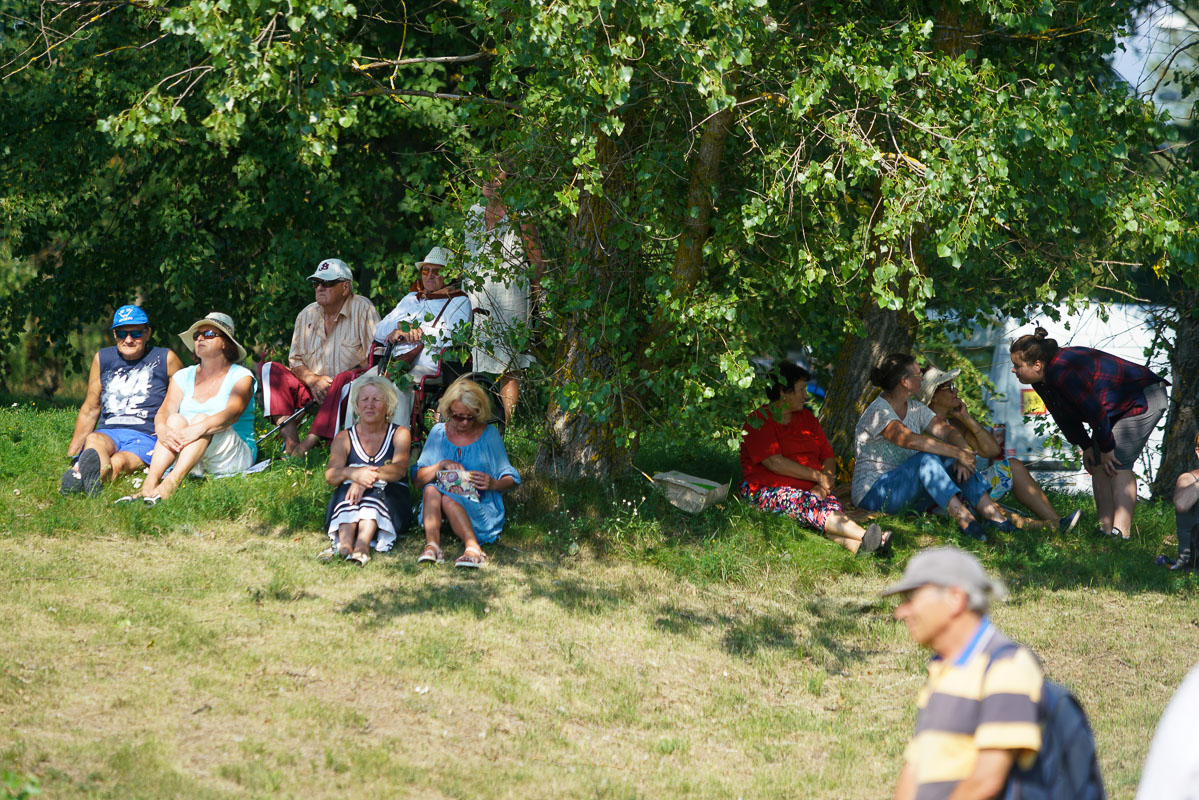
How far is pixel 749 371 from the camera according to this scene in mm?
6941

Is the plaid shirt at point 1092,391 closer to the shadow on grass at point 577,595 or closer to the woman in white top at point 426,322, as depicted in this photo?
the shadow on grass at point 577,595

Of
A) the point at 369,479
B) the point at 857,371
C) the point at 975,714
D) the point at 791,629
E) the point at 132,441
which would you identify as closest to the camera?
the point at 975,714

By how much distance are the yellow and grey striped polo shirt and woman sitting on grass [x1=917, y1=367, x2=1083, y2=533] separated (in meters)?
5.88

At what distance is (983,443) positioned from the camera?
28.5 ft

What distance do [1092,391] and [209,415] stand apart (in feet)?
20.1

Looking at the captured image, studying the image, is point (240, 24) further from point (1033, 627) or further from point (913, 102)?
point (1033, 627)

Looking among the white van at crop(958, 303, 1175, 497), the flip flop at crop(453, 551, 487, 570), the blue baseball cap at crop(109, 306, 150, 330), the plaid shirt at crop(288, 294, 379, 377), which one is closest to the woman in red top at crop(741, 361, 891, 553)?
the flip flop at crop(453, 551, 487, 570)

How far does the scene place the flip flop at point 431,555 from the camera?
7055mm

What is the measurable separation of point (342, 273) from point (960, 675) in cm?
677

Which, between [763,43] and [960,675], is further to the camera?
[763,43]

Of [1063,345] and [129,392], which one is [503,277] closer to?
[129,392]

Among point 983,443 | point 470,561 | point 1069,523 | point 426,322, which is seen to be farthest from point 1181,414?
point 470,561

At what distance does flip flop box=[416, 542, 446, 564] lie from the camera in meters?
7.05

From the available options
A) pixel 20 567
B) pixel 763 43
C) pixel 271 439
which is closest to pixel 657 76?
pixel 763 43
